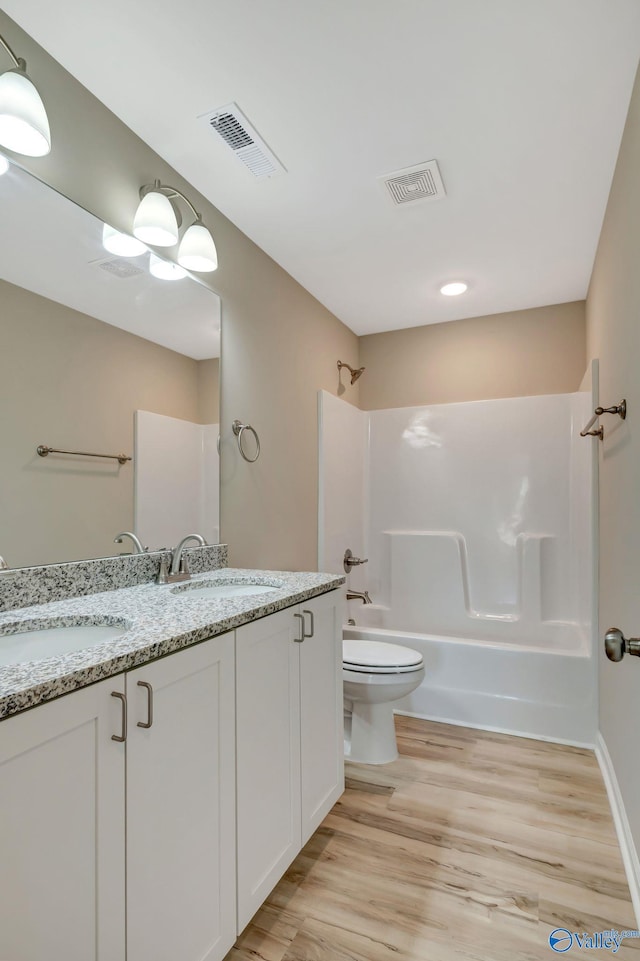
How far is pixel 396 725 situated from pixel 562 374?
Answer: 235cm

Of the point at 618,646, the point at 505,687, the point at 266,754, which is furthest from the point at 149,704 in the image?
the point at 505,687

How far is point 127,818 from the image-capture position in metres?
0.90

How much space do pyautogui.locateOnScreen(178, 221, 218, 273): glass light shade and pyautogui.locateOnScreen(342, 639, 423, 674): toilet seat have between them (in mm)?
1733

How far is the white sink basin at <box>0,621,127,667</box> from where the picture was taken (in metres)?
1.10

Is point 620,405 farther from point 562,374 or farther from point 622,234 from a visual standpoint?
point 562,374

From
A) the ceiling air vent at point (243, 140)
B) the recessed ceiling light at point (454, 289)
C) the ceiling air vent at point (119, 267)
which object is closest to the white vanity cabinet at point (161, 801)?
the ceiling air vent at point (119, 267)

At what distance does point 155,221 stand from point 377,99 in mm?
805

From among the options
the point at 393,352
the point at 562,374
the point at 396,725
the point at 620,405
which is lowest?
the point at 396,725

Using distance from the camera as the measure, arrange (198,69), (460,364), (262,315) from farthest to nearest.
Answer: (460,364), (262,315), (198,69)

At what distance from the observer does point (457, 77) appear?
1.50m

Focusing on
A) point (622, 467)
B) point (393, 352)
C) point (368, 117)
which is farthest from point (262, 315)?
point (622, 467)

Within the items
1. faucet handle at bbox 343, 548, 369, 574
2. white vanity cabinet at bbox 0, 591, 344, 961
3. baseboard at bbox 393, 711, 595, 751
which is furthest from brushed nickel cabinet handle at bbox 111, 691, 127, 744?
faucet handle at bbox 343, 548, 369, 574

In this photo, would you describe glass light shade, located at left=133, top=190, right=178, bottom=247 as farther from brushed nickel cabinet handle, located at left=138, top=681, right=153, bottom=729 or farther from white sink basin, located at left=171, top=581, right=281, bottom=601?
brushed nickel cabinet handle, located at left=138, top=681, right=153, bottom=729

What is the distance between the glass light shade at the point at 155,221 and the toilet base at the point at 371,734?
2058 millimetres
